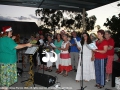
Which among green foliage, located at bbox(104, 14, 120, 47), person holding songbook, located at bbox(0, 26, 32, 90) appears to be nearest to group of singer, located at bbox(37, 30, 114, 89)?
person holding songbook, located at bbox(0, 26, 32, 90)

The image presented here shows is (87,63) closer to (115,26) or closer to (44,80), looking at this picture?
(44,80)

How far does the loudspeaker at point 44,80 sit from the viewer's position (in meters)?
4.30

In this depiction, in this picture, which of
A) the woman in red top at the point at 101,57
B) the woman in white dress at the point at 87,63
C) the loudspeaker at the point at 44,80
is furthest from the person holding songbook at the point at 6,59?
the woman in white dress at the point at 87,63

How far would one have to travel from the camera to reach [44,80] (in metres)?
4.39

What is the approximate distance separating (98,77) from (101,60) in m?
0.57

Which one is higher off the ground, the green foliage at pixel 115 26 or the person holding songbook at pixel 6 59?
the green foliage at pixel 115 26

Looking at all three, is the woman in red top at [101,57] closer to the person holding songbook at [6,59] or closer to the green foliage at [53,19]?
the person holding songbook at [6,59]

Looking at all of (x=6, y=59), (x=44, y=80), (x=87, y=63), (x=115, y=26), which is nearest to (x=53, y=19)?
(x=115, y=26)

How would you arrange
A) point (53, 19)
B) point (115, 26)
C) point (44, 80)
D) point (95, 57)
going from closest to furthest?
1. point (95, 57)
2. point (44, 80)
3. point (115, 26)
4. point (53, 19)

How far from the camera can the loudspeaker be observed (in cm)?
430

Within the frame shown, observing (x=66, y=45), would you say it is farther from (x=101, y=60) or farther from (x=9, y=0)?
(x=9, y=0)

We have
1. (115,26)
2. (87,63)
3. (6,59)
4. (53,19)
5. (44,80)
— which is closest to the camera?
(6,59)

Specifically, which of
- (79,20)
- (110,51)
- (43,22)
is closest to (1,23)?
(43,22)

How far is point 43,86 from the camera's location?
4555 mm
